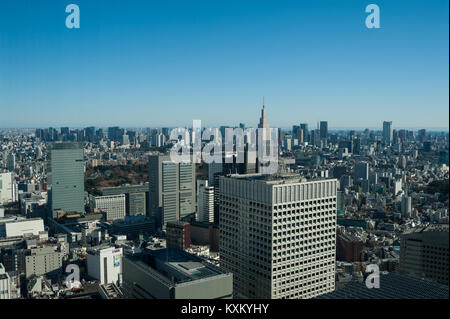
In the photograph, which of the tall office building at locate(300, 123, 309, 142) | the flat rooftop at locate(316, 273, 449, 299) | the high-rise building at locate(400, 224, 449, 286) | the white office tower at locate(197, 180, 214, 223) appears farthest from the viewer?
the tall office building at locate(300, 123, 309, 142)

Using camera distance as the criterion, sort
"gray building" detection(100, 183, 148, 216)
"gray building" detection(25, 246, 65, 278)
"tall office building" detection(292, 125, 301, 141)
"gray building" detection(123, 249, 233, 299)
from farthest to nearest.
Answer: "tall office building" detection(292, 125, 301, 141) < "gray building" detection(100, 183, 148, 216) < "gray building" detection(25, 246, 65, 278) < "gray building" detection(123, 249, 233, 299)

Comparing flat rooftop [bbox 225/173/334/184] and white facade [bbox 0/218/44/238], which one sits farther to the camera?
white facade [bbox 0/218/44/238]

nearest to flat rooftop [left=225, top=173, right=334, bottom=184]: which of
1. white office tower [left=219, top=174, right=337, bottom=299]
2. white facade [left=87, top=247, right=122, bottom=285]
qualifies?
white office tower [left=219, top=174, right=337, bottom=299]

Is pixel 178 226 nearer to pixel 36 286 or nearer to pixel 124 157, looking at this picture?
pixel 36 286

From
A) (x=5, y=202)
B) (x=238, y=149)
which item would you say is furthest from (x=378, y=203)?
(x=5, y=202)

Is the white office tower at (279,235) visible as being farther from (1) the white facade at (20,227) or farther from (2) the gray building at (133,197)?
(2) the gray building at (133,197)

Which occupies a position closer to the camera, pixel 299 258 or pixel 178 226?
pixel 299 258

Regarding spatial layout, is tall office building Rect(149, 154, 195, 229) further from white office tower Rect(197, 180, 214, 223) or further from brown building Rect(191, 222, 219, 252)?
brown building Rect(191, 222, 219, 252)
